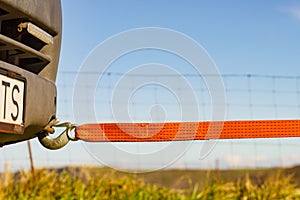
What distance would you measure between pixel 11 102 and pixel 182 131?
873mm

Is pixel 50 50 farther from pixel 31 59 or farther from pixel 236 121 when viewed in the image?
pixel 236 121

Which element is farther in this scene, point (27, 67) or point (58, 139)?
point (58, 139)

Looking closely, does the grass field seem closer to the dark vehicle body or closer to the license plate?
the dark vehicle body

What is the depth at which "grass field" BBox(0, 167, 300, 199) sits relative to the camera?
566 centimetres

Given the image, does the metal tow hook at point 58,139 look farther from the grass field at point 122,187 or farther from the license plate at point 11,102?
the grass field at point 122,187

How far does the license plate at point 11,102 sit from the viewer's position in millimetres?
2041

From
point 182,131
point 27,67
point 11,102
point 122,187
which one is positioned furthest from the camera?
point 122,187

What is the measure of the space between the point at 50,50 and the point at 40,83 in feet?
0.72

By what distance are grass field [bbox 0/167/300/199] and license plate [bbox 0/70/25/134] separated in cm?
343

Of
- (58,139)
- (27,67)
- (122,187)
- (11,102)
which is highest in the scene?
(27,67)

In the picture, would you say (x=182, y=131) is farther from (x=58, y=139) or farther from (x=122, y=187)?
(x=122, y=187)

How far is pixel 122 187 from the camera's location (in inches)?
231

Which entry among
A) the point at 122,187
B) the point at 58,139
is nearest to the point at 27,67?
the point at 58,139

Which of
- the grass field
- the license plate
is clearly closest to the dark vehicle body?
the license plate
